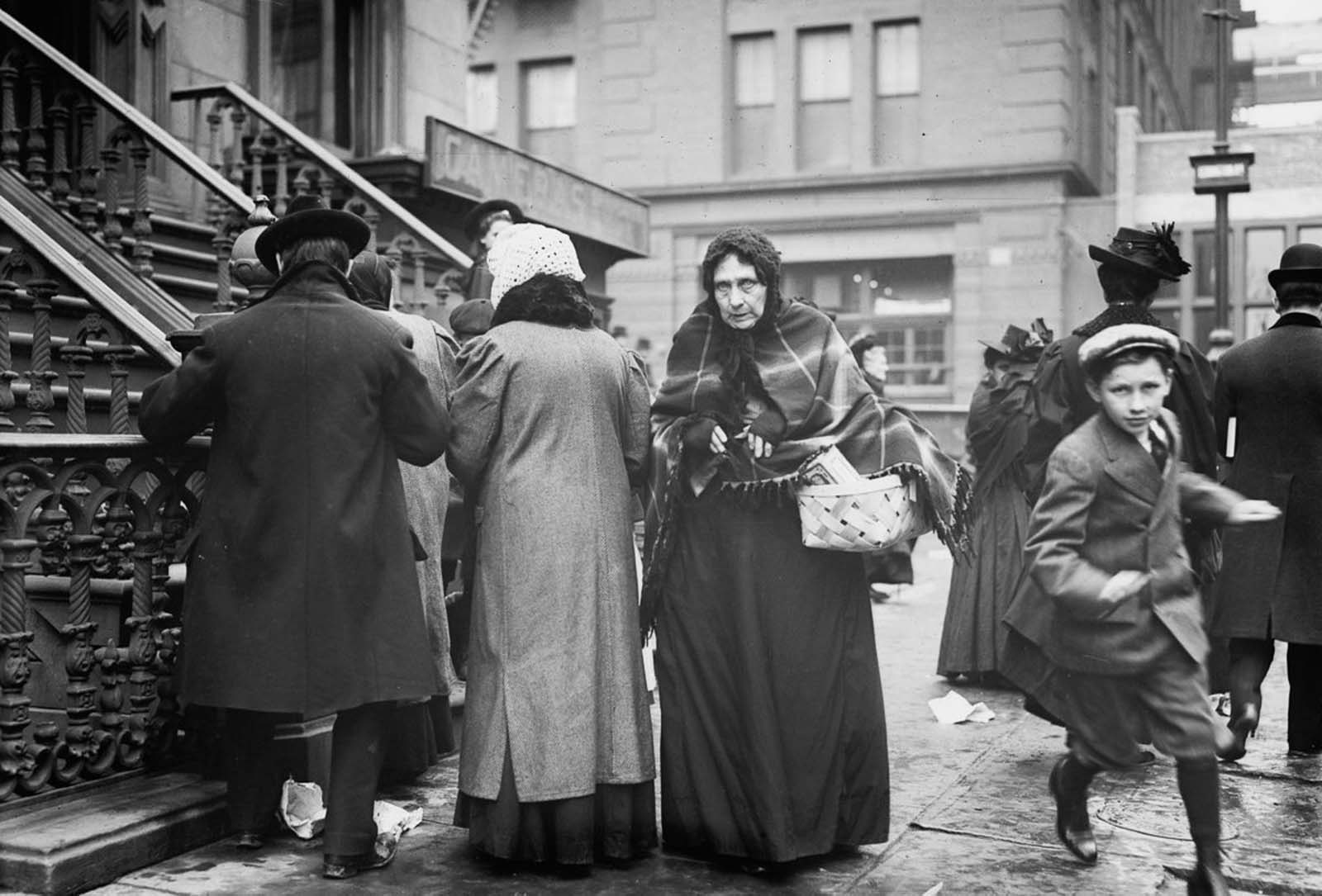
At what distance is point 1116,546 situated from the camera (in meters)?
4.36

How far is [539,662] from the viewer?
14.9 ft

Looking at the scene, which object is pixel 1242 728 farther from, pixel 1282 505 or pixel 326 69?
pixel 326 69

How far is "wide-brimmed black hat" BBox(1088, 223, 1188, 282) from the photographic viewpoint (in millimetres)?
5719

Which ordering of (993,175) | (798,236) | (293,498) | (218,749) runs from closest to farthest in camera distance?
1. (293,498)
2. (218,749)
3. (993,175)
4. (798,236)

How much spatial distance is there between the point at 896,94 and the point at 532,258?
846 inches

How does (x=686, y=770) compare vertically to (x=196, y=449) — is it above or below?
below

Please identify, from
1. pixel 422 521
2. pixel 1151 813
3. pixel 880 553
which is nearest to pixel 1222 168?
pixel 880 553

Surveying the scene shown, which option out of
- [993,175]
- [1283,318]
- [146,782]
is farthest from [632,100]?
[146,782]

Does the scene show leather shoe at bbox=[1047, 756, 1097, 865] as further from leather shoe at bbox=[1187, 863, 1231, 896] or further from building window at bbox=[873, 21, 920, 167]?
building window at bbox=[873, 21, 920, 167]

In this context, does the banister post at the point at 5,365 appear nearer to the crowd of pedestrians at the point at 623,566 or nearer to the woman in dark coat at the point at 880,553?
the crowd of pedestrians at the point at 623,566

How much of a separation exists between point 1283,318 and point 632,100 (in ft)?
69.2

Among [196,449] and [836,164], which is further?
[836,164]

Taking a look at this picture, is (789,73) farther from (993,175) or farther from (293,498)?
(293,498)

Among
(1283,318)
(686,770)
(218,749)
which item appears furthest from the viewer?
(1283,318)
